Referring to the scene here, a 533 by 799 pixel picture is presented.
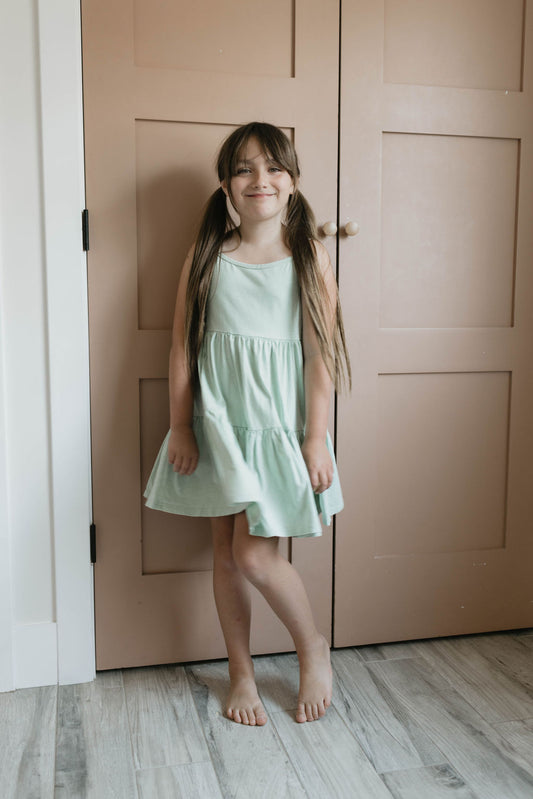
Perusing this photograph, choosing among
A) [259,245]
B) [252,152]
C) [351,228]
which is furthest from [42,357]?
[351,228]

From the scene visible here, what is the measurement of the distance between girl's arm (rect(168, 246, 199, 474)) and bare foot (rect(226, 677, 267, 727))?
51 cm

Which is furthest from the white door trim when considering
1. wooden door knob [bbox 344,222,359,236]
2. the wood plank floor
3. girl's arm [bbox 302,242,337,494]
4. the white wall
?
wooden door knob [bbox 344,222,359,236]

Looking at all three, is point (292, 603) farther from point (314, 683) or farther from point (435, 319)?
point (435, 319)

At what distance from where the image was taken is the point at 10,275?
1.67m

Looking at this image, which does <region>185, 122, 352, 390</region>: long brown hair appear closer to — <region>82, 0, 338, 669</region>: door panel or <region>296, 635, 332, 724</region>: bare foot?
<region>82, 0, 338, 669</region>: door panel

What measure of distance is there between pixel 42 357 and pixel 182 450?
1.31ft

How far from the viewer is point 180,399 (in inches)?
65.1

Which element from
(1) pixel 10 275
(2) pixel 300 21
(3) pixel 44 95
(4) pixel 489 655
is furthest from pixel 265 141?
(4) pixel 489 655

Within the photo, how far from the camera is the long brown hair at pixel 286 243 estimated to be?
1.57 meters

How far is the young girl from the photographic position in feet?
5.17

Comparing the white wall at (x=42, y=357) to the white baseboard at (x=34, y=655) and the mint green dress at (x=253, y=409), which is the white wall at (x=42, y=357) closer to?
the white baseboard at (x=34, y=655)

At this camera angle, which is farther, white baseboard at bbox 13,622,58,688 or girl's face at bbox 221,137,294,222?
Result: white baseboard at bbox 13,622,58,688

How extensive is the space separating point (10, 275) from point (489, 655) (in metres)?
1.54

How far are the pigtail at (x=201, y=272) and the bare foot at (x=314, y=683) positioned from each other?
69cm
